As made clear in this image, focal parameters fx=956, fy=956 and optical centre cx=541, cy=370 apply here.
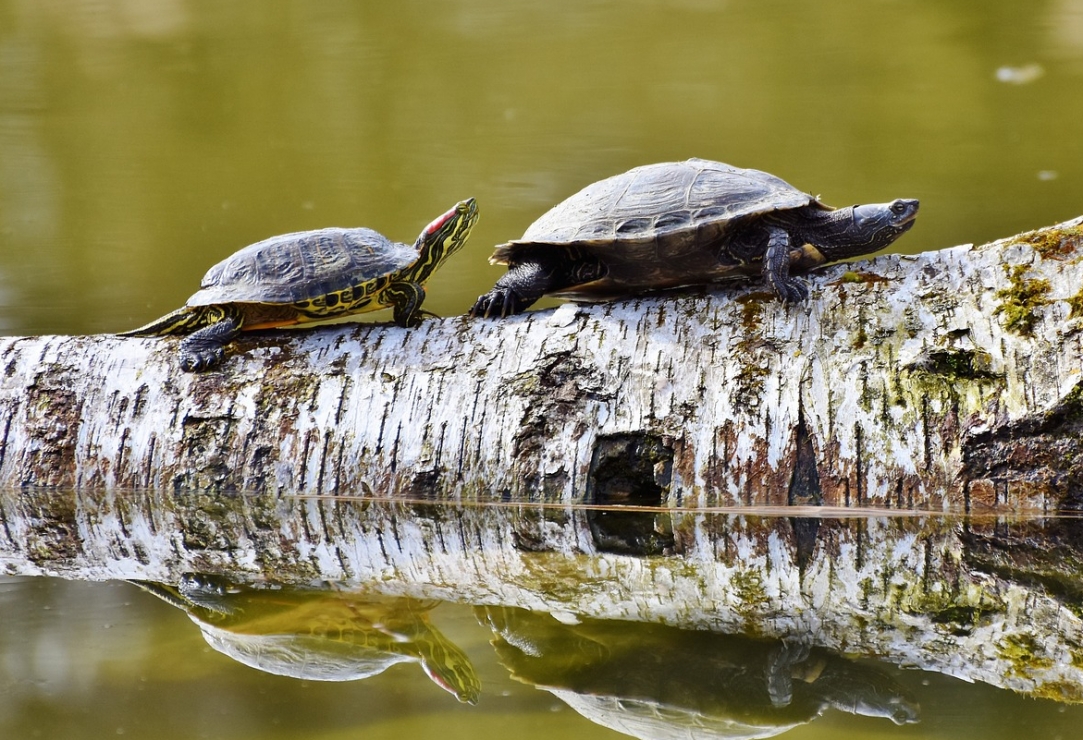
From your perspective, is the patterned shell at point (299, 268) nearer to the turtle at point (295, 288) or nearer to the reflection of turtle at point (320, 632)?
the turtle at point (295, 288)

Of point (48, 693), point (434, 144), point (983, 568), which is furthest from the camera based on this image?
point (434, 144)

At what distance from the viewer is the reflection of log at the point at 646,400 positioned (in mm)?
3148

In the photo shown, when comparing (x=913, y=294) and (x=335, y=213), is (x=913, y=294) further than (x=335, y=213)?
No

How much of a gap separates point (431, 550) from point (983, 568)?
1.55 metres

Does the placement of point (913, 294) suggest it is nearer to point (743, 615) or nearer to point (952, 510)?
point (952, 510)

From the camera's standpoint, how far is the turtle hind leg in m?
3.91

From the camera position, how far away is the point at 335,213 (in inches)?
329

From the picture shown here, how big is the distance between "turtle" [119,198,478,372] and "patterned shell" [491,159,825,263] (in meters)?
0.51

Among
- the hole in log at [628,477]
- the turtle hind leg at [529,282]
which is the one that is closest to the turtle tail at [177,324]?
the turtle hind leg at [529,282]

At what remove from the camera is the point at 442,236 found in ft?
14.0

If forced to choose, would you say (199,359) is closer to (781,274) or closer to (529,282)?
(529,282)

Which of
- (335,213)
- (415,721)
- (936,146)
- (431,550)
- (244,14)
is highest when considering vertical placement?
(244,14)

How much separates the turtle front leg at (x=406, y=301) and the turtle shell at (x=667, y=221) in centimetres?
45

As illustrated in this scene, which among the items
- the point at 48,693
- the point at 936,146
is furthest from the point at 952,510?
the point at 936,146
